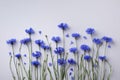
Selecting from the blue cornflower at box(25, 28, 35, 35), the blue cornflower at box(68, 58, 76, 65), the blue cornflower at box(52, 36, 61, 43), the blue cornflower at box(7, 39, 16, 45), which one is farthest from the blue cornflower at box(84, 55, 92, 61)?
the blue cornflower at box(7, 39, 16, 45)

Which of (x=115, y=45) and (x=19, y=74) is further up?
(x=115, y=45)

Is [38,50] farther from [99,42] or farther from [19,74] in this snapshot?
[99,42]

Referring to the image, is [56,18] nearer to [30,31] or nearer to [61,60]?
[30,31]

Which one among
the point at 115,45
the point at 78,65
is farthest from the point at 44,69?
the point at 115,45

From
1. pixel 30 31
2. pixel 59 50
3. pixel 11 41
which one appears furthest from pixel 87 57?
pixel 11 41

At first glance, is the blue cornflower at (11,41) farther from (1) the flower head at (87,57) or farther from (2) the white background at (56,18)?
(1) the flower head at (87,57)

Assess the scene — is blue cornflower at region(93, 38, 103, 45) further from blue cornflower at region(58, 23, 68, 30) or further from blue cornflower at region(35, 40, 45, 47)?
blue cornflower at region(35, 40, 45, 47)
